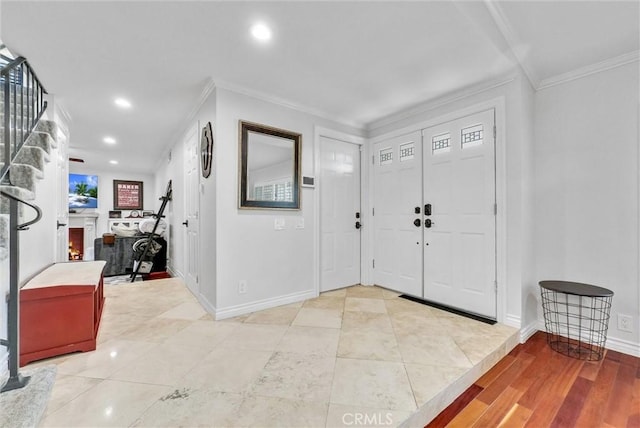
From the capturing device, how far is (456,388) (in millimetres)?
1604

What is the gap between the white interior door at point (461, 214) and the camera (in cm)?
253

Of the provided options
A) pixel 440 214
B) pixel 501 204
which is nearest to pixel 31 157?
pixel 440 214

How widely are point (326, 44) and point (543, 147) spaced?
220 cm

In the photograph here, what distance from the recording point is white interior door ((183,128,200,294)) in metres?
3.22

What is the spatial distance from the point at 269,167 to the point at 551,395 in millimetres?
2776

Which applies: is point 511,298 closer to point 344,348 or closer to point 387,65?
point 344,348

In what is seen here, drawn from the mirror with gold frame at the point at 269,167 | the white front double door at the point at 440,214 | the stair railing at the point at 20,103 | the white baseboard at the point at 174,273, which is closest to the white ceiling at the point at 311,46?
the stair railing at the point at 20,103

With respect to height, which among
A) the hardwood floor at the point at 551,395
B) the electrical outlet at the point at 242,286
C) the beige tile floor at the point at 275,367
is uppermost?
the electrical outlet at the point at 242,286

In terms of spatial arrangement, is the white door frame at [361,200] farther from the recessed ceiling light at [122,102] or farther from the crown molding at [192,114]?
Answer: the recessed ceiling light at [122,102]

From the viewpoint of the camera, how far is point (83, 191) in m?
6.93

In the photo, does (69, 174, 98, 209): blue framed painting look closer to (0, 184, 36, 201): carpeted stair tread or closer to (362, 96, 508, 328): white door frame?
(0, 184, 36, 201): carpeted stair tread

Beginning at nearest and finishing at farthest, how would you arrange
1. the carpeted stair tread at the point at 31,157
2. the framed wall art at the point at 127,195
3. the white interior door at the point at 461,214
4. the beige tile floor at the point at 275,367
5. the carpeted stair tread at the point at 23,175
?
1. the beige tile floor at the point at 275,367
2. the carpeted stair tread at the point at 23,175
3. the carpeted stair tread at the point at 31,157
4. the white interior door at the point at 461,214
5. the framed wall art at the point at 127,195

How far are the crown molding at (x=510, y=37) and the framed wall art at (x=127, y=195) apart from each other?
28.5 feet

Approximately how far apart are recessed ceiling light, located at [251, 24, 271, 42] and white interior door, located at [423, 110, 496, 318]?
1960 millimetres
